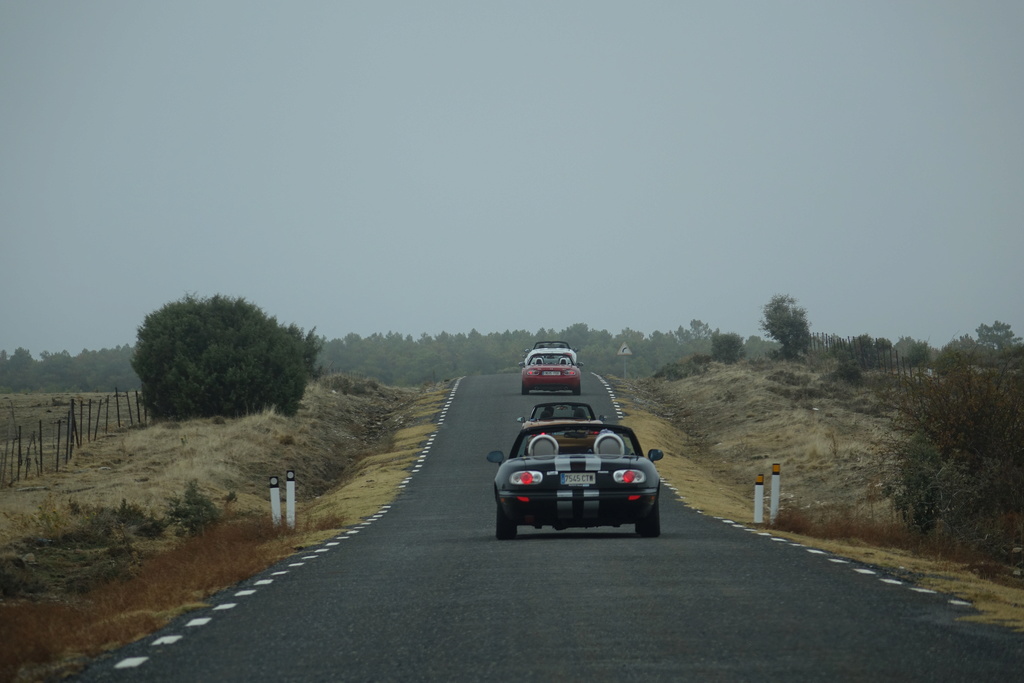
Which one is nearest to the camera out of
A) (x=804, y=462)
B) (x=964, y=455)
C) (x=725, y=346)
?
(x=964, y=455)

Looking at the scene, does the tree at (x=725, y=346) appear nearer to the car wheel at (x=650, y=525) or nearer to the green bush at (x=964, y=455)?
the green bush at (x=964, y=455)

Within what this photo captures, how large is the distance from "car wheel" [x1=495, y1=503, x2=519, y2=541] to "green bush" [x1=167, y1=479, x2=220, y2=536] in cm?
889

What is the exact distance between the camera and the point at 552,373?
50312 mm

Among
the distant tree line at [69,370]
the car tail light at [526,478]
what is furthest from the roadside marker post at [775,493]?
the distant tree line at [69,370]

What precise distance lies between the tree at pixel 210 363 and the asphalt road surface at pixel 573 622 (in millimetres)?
30441

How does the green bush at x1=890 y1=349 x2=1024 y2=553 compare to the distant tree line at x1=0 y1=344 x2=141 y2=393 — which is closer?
the green bush at x1=890 y1=349 x2=1024 y2=553

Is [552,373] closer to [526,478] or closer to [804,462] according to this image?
[804,462]

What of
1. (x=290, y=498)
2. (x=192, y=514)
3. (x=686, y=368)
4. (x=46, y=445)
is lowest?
(x=192, y=514)

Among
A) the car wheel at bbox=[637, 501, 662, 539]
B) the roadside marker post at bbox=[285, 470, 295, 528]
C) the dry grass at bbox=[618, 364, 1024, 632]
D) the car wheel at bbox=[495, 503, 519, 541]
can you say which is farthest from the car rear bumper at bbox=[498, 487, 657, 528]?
the roadside marker post at bbox=[285, 470, 295, 528]

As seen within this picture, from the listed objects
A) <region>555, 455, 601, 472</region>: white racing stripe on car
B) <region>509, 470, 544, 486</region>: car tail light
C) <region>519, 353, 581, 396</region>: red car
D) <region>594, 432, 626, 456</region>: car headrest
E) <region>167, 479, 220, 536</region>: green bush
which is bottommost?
<region>167, 479, 220, 536</region>: green bush

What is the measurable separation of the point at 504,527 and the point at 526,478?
40.3 inches

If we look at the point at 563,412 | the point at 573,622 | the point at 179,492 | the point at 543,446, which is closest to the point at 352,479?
the point at 179,492

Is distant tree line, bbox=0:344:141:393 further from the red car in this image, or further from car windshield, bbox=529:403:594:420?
car windshield, bbox=529:403:594:420

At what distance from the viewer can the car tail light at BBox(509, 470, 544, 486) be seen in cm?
1573
